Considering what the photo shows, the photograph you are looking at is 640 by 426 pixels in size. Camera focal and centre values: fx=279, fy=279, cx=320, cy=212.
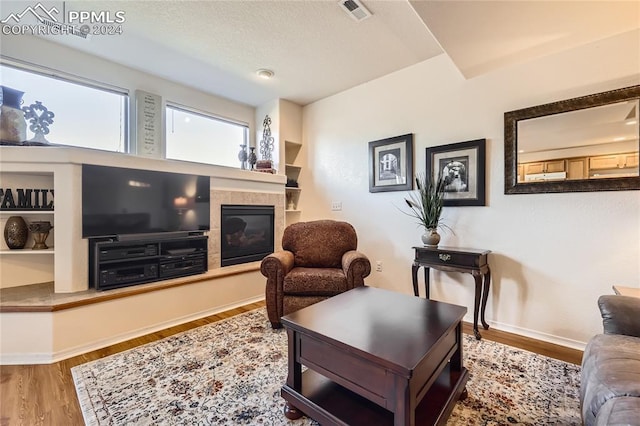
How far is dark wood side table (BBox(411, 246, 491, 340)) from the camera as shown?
2.37m

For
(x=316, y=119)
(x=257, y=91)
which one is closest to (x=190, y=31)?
(x=257, y=91)

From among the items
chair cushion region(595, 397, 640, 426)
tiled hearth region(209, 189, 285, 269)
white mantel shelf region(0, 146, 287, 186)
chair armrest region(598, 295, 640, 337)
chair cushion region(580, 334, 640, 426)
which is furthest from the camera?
tiled hearth region(209, 189, 285, 269)

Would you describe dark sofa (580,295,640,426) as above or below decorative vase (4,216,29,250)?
below

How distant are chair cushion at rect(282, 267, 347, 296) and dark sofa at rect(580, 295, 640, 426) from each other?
62.1 inches

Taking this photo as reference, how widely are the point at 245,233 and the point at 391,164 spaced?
2.05m

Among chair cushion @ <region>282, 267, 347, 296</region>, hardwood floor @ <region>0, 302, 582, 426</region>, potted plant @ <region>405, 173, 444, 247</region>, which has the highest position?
potted plant @ <region>405, 173, 444, 247</region>

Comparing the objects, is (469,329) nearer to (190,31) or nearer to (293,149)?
(293,149)

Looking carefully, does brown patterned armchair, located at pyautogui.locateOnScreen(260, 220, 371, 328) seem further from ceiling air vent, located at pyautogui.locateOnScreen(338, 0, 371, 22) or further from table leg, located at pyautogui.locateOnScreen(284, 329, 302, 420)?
ceiling air vent, located at pyautogui.locateOnScreen(338, 0, 371, 22)

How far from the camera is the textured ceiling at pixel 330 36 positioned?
1.81 meters

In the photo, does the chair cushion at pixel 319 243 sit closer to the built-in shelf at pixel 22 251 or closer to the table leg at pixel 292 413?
the table leg at pixel 292 413

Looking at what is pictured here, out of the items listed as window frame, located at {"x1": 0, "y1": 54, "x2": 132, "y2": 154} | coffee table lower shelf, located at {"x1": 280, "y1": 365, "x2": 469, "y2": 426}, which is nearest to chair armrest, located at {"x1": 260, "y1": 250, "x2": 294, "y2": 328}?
coffee table lower shelf, located at {"x1": 280, "y1": 365, "x2": 469, "y2": 426}

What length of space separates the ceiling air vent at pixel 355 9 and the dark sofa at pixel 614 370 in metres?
2.49

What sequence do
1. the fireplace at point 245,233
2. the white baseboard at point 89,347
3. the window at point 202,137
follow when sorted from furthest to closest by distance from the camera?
the window at point 202,137, the fireplace at point 245,233, the white baseboard at point 89,347

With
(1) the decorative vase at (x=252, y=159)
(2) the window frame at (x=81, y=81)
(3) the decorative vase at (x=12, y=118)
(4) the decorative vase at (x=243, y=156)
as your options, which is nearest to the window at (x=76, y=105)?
(2) the window frame at (x=81, y=81)
